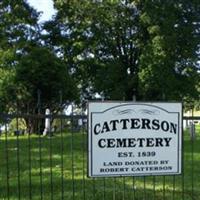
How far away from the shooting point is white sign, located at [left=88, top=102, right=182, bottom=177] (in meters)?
7.12

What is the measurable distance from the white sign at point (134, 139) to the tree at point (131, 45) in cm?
3144

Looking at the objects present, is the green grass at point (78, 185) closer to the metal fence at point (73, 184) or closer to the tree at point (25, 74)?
the metal fence at point (73, 184)

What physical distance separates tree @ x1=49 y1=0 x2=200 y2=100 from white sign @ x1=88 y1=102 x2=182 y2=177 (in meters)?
31.4

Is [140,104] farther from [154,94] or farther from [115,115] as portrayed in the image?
[154,94]

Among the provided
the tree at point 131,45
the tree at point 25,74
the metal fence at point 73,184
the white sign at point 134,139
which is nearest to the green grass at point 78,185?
the metal fence at point 73,184

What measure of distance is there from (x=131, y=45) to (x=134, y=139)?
37182 mm

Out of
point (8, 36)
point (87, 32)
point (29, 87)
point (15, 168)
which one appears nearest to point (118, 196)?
point (15, 168)

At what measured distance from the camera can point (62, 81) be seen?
98.6 feet

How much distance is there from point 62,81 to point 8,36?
8.05m

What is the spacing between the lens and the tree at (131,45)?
39312 mm

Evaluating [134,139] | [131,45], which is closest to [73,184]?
[134,139]

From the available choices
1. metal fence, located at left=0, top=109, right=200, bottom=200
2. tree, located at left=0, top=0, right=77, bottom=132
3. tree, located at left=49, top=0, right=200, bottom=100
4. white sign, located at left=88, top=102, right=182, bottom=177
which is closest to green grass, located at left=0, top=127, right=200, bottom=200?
metal fence, located at left=0, top=109, right=200, bottom=200

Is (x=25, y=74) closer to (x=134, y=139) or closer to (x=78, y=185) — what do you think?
(x=78, y=185)

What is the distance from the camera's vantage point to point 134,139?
724 centimetres
